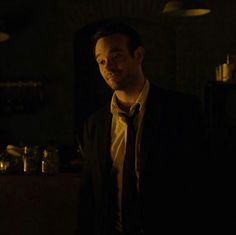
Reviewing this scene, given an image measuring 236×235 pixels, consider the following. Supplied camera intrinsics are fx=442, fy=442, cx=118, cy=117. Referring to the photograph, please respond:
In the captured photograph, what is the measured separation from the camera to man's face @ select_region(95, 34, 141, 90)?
1.55m

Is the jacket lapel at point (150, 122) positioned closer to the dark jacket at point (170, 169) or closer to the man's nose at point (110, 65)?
the dark jacket at point (170, 169)

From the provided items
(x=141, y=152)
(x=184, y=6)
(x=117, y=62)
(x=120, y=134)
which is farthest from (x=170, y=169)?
(x=184, y=6)

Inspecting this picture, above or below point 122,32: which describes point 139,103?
below

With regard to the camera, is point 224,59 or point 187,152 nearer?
point 187,152

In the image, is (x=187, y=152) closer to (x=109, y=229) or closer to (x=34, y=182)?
(x=109, y=229)

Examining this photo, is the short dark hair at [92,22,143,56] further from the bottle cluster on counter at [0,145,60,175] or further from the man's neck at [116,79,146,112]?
the bottle cluster on counter at [0,145,60,175]

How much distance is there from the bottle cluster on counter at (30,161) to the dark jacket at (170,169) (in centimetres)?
107

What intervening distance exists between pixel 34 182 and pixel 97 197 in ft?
3.10

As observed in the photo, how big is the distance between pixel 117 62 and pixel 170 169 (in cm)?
42

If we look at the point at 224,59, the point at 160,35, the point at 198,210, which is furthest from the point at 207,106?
the point at 198,210

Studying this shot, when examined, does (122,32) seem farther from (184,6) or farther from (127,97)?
(184,6)

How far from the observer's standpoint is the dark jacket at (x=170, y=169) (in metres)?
1.49

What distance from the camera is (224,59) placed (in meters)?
5.17

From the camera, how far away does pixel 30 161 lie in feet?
8.60
